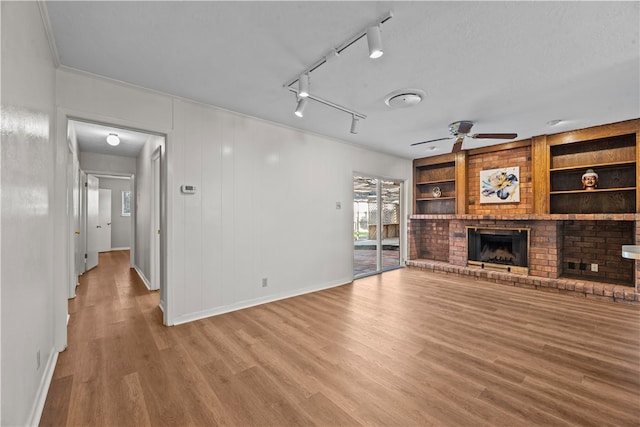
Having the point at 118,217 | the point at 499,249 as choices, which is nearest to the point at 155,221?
the point at 499,249

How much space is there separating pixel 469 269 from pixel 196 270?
488cm

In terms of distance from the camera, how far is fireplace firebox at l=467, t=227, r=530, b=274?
16.1 ft

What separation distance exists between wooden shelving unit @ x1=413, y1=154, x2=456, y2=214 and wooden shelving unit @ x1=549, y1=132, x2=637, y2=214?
173cm

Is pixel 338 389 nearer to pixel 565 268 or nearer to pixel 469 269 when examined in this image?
pixel 469 269

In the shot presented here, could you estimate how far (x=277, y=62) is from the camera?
7.81 feet

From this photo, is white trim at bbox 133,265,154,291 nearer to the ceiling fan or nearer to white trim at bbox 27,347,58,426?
white trim at bbox 27,347,58,426

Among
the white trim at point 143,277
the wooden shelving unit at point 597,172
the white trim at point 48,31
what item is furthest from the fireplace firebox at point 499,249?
the white trim at point 48,31

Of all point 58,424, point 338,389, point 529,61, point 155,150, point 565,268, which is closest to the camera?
point 58,424

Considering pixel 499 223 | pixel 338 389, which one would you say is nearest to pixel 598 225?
pixel 499 223

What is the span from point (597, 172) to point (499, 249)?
1.92m

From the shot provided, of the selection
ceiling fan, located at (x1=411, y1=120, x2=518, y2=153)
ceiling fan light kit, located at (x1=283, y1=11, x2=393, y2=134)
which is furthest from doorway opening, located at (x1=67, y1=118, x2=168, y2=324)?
ceiling fan, located at (x1=411, y1=120, x2=518, y2=153)

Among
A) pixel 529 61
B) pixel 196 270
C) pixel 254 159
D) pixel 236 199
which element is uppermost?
pixel 529 61

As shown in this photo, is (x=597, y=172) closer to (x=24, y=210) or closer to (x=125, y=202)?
(x=24, y=210)

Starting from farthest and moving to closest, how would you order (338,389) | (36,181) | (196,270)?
(196,270) < (338,389) < (36,181)
